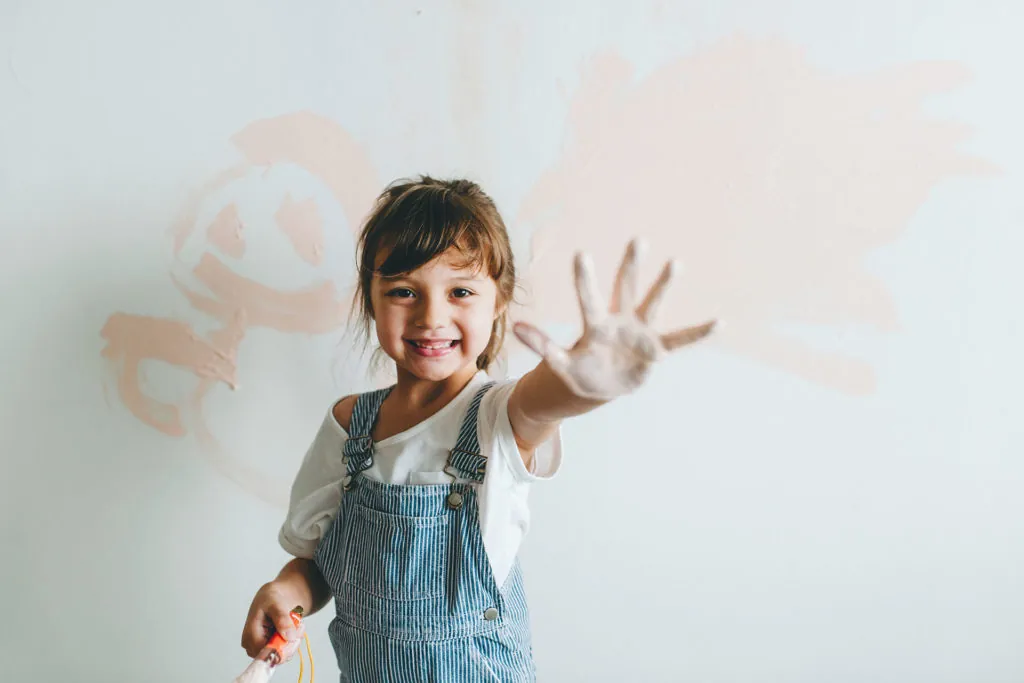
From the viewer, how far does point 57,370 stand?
3.36ft

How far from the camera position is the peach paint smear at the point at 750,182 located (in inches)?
37.6

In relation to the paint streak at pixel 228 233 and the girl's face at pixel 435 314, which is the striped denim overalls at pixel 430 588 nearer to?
the girl's face at pixel 435 314

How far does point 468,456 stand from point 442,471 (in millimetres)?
34

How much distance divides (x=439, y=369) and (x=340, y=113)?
0.40m

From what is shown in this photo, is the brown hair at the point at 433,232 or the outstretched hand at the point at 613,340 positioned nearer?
the outstretched hand at the point at 613,340

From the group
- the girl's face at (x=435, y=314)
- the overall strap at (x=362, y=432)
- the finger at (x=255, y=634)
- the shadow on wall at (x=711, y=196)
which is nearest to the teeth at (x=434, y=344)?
the girl's face at (x=435, y=314)

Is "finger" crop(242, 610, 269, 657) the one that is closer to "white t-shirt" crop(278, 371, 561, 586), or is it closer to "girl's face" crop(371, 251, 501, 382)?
"white t-shirt" crop(278, 371, 561, 586)

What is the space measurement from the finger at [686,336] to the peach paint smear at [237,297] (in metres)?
0.53

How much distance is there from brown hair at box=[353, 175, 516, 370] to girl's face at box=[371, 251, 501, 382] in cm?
1

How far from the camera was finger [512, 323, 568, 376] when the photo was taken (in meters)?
0.58

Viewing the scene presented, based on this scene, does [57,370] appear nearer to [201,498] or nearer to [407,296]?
[201,498]

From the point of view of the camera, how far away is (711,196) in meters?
0.97

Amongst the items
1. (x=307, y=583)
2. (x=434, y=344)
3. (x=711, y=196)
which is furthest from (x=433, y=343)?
(x=711, y=196)

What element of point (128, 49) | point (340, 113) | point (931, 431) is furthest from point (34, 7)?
point (931, 431)
